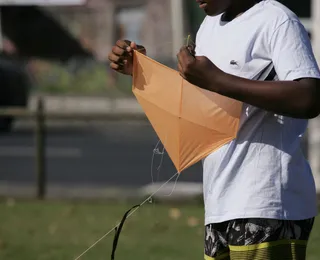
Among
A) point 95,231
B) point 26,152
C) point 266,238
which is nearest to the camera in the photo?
point 266,238

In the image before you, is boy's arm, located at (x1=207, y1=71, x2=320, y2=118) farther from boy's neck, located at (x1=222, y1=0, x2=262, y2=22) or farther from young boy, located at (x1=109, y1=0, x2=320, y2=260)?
boy's neck, located at (x1=222, y1=0, x2=262, y2=22)

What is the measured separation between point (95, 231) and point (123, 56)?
4.74m

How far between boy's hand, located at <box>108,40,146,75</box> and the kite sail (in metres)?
0.02

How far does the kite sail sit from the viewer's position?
3.35 meters

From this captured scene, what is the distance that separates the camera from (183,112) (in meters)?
3.43

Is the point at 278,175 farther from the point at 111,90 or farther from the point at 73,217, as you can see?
the point at 111,90

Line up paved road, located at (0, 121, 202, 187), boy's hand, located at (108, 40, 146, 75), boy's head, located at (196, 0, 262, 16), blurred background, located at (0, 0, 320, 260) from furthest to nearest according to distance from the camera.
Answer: paved road, located at (0, 121, 202, 187) → blurred background, located at (0, 0, 320, 260) → boy's hand, located at (108, 40, 146, 75) → boy's head, located at (196, 0, 262, 16)

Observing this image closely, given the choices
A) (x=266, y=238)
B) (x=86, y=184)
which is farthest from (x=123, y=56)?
(x=86, y=184)

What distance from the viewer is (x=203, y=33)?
141 inches

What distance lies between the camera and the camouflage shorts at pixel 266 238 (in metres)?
3.29

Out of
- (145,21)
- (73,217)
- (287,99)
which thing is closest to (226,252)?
(287,99)

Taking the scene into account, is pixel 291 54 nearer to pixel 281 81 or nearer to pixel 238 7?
pixel 281 81

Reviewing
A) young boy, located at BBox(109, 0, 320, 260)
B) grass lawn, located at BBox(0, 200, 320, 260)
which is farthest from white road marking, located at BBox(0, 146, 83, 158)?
young boy, located at BBox(109, 0, 320, 260)

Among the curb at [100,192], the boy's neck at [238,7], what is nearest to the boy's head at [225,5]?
the boy's neck at [238,7]
